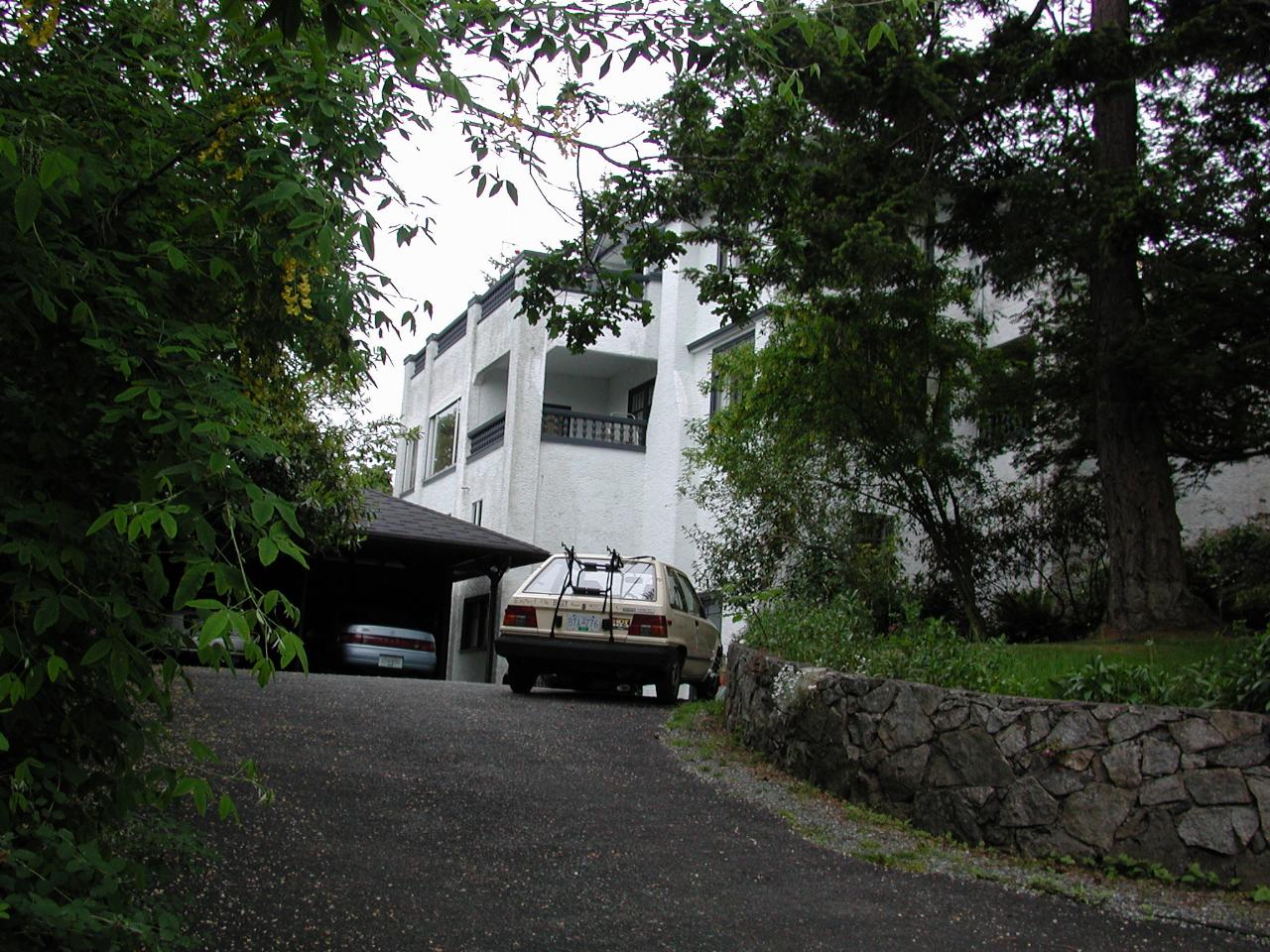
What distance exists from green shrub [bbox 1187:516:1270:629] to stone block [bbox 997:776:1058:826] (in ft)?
16.9

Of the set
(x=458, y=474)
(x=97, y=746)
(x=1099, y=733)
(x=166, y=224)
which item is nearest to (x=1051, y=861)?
(x=1099, y=733)

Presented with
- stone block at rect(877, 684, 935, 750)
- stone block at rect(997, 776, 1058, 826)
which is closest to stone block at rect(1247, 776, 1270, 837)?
stone block at rect(997, 776, 1058, 826)

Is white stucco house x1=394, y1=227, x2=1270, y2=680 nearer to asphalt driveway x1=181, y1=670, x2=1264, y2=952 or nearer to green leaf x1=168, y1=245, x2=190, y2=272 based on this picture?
asphalt driveway x1=181, y1=670, x2=1264, y2=952

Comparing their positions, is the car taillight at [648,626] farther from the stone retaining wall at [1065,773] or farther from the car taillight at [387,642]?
the car taillight at [387,642]

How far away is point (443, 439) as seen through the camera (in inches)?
1321

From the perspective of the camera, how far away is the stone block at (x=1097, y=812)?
8.02 metres

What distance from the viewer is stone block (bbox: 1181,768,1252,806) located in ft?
25.4

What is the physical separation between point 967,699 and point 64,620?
20.9 ft

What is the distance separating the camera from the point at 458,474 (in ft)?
102

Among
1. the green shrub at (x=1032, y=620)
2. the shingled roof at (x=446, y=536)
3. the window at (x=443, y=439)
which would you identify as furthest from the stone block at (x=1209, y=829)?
the window at (x=443, y=439)

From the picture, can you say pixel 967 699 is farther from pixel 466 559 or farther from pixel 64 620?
pixel 466 559

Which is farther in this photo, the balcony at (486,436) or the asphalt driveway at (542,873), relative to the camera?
the balcony at (486,436)

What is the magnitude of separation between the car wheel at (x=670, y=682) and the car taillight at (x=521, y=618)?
1.55m

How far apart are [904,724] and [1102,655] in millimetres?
2651
